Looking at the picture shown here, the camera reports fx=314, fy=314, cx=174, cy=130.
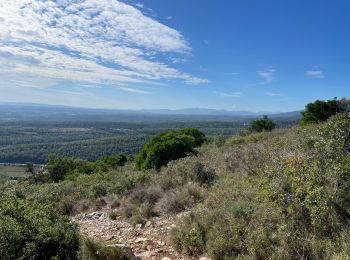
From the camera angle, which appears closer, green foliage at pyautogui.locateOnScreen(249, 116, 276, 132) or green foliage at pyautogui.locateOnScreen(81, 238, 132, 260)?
green foliage at pyautogui.locateOnScreen(81, 238, 132, 260)

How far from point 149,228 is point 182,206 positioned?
3.56 ft

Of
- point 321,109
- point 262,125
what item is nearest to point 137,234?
point 321,109

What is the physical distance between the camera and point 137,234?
649 centimetres

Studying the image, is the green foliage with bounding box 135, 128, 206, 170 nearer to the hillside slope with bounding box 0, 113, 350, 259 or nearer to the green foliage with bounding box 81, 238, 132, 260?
the hillside slope with bounding box 0, 113, 350, 259

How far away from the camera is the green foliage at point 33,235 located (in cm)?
377

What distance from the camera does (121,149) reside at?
8956 centimetres

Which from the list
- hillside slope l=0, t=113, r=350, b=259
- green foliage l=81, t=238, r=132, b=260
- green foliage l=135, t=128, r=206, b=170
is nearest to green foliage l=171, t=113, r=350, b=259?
hillside slope l=0, t=113, r=350, b=259

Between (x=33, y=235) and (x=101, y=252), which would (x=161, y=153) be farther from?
(x=33, y=235)

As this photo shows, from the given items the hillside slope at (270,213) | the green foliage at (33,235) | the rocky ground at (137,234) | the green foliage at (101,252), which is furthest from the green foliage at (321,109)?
the green foliage at (33,235)

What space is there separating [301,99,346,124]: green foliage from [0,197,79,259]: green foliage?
21460 millimetres

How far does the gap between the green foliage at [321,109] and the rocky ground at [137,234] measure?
1879 cm

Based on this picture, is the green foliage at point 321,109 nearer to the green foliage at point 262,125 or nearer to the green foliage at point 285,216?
the green foliage at point 262,125

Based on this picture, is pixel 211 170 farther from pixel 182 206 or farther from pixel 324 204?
pixel 324 204

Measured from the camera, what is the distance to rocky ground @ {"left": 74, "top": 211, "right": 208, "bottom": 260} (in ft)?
17.6
